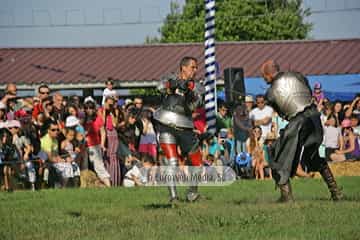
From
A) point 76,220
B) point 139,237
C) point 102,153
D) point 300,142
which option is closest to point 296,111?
point 300,142

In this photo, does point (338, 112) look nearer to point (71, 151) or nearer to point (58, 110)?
point (71, 151)

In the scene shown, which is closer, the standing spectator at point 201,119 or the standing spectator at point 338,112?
the standing spectator at point 201,119

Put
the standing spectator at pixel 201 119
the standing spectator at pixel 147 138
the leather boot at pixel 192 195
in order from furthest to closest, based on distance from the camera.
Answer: the standing spectator at pixel 147 138, the standing spectator at pixel 201 119, the leather boot at pixel 192 195

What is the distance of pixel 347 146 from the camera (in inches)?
770

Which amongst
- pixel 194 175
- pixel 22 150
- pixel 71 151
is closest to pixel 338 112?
pixel 71 151

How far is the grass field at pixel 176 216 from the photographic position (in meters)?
7.96

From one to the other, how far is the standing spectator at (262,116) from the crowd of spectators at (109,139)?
20mm

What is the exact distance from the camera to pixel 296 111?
1102 cm

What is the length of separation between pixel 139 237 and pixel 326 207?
9.48 ft

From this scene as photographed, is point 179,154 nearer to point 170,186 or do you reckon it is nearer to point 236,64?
point 170,186

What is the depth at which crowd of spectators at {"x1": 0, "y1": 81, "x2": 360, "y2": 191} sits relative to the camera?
16906 mm

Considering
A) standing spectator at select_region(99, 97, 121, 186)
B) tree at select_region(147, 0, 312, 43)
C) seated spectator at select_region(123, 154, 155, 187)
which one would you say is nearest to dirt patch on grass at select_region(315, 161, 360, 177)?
seated spectator at select_region(123, 154, 155, 187)

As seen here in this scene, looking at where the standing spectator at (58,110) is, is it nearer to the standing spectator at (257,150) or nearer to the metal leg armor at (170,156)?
the standing spectator at (257,150)

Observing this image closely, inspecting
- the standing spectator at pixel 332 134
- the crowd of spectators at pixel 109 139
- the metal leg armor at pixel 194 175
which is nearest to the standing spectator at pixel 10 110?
the crowd of spectators at pixel 109 139
